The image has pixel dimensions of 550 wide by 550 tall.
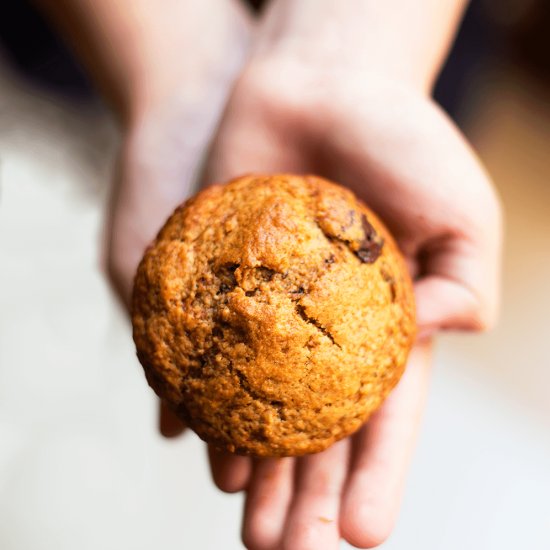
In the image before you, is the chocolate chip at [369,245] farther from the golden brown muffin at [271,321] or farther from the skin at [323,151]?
the skin at [323,151]

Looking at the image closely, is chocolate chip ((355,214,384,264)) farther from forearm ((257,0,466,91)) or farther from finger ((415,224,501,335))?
forearm ((257,0,466,91))

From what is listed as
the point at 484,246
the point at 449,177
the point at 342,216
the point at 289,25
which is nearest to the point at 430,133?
the point at 449,177

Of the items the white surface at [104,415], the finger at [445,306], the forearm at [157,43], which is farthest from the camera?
the white surface at [104,415]

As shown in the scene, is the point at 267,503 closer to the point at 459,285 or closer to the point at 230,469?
the point at 230,469

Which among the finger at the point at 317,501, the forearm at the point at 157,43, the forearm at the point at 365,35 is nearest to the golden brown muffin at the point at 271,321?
the finger at the point at 317,501

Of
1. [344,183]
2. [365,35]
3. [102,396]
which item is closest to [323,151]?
[344,183]

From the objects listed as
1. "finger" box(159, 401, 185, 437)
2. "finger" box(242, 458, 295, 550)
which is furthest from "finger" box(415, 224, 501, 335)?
"finger" box(159, 401, 185, 437)

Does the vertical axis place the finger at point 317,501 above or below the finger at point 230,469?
above
